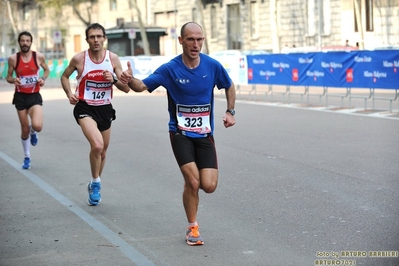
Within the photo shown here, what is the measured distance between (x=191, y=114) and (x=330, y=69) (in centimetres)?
1471

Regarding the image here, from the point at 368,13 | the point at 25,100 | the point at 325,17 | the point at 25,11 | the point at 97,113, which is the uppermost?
the point at 25,11

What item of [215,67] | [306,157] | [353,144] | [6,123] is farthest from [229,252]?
[6,123]

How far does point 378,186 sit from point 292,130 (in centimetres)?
685

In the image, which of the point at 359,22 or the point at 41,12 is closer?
the point at 359,22

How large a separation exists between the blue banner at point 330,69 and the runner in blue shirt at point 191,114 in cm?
1216

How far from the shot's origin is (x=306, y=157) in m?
12.4

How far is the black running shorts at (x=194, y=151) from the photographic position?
A: 7.05 metres

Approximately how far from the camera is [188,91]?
7086mm

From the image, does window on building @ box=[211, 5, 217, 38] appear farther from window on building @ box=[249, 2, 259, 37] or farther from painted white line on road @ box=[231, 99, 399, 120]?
painted white line on road @ box=[231, 99, 399, 120]

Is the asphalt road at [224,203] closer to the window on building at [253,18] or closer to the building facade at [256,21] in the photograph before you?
the building facade at [256,21]

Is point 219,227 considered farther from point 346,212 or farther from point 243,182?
point 243,182

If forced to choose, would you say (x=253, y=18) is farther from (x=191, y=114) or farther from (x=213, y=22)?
(x=191, y=114)

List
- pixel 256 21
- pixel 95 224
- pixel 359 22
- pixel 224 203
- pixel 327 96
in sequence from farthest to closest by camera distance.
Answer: pixel 256 21
pixel 359 22
pixel 327 96
pixel 224 203
pixel 95 224

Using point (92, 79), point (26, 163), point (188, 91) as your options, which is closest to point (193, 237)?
point (188, 91)
